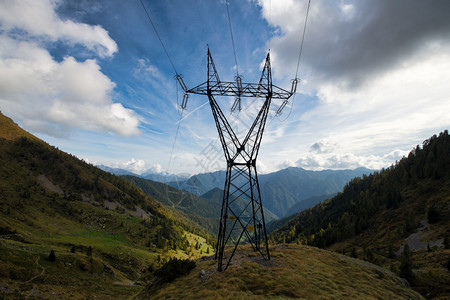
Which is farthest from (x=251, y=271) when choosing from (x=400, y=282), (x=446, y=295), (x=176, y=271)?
(x=446, y=295)

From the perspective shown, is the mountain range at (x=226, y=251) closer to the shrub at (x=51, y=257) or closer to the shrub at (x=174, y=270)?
the shrub at (x=174, y=270)

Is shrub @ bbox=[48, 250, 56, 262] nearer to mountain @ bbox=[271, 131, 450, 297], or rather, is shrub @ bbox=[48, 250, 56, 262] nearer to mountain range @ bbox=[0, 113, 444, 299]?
mountain range @ bbox=[0, 113, 444, 299]

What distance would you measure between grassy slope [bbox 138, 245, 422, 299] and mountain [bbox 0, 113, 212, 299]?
23.9m

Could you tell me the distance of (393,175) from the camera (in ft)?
605

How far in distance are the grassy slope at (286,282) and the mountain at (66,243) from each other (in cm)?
2390

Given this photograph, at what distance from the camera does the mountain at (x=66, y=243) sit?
31641 millimetres

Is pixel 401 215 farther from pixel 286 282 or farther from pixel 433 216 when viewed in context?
pixel 286 282

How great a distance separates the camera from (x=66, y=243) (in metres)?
68.4

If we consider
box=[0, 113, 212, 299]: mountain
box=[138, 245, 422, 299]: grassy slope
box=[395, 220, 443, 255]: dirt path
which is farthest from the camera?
box=[395, 220, 443, 255]: dirt path

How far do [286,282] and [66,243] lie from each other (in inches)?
3320

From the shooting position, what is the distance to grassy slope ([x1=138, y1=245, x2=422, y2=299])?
15391 millimetres

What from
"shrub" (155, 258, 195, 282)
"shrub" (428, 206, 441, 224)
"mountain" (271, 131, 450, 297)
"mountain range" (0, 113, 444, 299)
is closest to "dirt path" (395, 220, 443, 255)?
"mountain" (271, 131, 450, 297)

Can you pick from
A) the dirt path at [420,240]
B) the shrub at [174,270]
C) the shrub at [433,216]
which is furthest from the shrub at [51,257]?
the shrub at [433,216]

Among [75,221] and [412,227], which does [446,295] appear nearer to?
[412,227]
